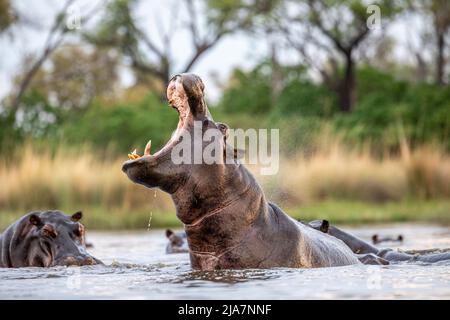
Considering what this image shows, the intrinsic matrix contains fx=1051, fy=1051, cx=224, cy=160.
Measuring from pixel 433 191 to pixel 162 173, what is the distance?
13205 mm

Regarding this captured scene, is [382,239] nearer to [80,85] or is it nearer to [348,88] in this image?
[348,88]

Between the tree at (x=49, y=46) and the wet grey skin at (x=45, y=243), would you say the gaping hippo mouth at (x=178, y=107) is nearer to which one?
the wet grey skin at (x=45, y=243)

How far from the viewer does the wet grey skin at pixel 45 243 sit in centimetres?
716

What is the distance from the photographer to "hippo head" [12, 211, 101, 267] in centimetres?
715

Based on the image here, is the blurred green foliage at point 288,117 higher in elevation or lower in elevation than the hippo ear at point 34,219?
higher

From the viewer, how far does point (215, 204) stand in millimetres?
5879

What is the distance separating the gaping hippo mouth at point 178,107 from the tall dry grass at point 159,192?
404 inches

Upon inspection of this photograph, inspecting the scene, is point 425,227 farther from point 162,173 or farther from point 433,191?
point 162,173

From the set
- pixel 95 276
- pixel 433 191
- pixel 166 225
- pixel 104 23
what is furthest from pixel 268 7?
pixel 95 276

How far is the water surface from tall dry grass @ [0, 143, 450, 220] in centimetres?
937

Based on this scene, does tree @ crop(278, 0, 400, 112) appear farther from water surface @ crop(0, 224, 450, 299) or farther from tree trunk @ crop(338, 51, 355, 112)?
water surface @ crop(0, 224, 450, 299)

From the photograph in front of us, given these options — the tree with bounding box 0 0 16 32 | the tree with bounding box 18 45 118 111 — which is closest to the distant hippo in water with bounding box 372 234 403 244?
the tree with bounding box 0 0 16 32

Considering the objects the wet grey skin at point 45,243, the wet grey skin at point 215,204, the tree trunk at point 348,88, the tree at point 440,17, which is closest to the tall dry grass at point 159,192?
the wet grey skin at point 45,243

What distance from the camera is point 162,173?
575 cm
